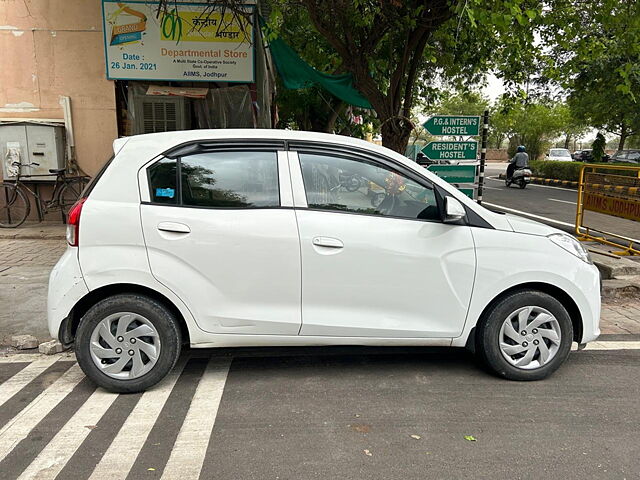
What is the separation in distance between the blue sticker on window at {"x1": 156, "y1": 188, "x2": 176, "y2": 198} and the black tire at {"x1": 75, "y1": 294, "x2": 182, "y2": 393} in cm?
71

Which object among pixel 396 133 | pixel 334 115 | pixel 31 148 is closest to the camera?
pixel 396 133

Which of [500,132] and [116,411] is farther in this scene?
[500,132]

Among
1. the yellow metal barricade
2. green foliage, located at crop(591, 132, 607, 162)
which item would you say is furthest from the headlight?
green foliage, located at crop(591, 132, 607, 162)

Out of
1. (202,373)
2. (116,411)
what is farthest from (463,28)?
(116,411)

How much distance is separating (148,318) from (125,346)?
10.2 inches

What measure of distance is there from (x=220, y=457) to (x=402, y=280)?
1632mm

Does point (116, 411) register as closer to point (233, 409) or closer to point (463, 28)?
point (233, 409)

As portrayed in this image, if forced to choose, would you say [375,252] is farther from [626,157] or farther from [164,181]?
[626,157]

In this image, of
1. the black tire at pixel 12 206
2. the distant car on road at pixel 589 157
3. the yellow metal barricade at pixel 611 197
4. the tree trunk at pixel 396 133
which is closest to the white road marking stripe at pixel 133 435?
the tree trunk at pixel 396 133

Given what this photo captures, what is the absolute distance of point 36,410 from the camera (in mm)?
3383

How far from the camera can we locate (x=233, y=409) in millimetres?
3391

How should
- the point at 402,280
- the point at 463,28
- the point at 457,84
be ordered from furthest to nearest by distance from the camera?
1. the point at 457,84
2. the point at 463,28
3. the point at 402,280

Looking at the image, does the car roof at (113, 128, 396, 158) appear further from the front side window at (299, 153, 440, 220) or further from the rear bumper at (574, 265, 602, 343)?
the rear bumper at (574, 265, 602, 343)

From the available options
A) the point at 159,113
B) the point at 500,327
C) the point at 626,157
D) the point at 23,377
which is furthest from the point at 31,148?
the point at 626,157
